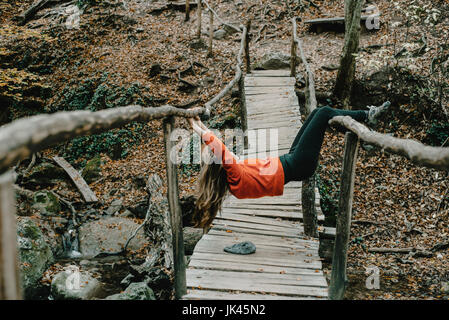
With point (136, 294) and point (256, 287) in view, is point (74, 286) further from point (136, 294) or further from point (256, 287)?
point (256, 287)

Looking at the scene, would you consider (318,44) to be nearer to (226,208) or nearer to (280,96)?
(280,96)

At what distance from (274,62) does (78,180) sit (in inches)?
296

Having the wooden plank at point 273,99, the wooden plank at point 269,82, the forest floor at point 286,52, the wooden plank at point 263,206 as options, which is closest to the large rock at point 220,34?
the forest floor at point 286,52

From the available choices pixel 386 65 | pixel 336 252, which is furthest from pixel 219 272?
pixel 386 65

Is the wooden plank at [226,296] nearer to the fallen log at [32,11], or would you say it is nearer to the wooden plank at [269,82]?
the wooden plank at [269,82]

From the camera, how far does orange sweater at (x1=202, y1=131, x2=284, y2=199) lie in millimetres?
3879

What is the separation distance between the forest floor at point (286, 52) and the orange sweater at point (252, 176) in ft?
7.46

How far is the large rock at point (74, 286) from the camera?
5.78 metres

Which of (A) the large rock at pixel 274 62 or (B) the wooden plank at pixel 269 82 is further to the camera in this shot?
(A) the large rock at pixel 274 62

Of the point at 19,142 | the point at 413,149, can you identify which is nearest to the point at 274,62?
the point at 413,149

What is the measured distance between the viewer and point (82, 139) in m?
11.5

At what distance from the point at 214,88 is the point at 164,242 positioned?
685 cm

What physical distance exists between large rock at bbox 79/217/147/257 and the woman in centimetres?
443

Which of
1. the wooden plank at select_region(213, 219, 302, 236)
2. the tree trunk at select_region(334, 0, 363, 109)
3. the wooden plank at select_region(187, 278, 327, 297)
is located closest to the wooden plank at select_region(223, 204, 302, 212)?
the wooden plank at select_region(213, 219, 302, 236)
